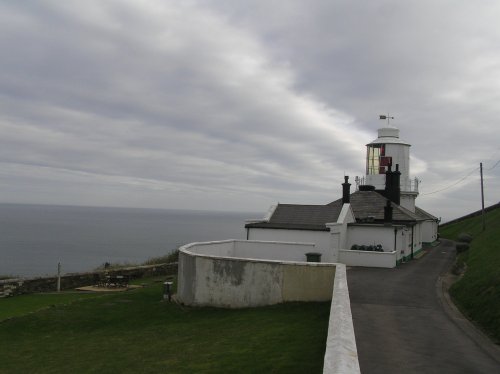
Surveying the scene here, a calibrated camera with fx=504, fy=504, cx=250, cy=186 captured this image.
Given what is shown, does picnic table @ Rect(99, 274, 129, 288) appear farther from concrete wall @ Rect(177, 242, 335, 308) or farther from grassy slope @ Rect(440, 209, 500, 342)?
grassy slope @ Rect(440, 209, 500, 342)

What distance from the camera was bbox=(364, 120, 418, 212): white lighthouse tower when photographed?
40.4 m

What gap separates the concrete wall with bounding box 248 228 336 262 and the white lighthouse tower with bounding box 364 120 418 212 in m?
15.3

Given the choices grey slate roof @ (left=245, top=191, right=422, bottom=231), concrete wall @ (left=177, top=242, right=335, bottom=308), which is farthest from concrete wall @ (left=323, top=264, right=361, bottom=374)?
grey slate roof @ (left=245, top=191, right=422, bottom=231)

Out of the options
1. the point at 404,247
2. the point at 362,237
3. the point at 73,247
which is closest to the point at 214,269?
the point at 362,237

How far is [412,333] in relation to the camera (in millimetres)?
10961

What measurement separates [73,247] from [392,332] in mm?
83249

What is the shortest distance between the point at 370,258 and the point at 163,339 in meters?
12.9

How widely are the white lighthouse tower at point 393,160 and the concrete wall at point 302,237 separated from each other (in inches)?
603

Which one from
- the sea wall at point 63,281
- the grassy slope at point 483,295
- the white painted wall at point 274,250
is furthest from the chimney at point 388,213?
the sea wall at point 63,281

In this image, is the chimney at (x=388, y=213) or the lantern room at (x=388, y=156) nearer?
the chimney at (x=388, y=213)

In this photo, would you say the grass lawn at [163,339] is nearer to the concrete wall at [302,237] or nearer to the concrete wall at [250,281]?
the concrete wall at [250,281]

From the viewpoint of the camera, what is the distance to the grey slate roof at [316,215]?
27047 mm

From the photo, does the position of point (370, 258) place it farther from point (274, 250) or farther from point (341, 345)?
point (341, 345)

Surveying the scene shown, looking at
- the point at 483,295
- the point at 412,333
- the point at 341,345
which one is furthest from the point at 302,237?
the point at 341,345
